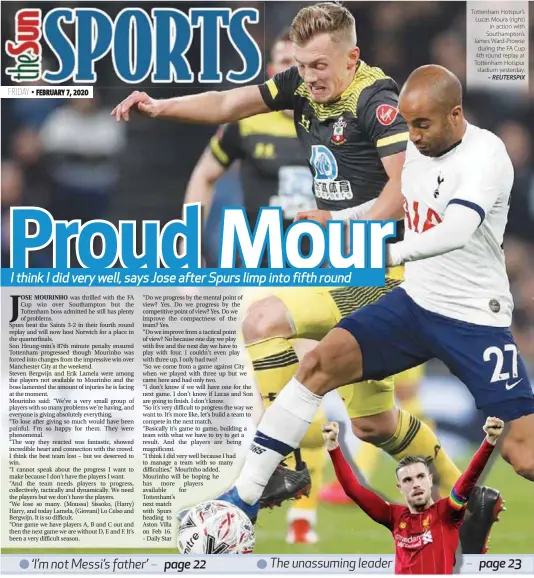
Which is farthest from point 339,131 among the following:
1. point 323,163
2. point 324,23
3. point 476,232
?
point 476,232

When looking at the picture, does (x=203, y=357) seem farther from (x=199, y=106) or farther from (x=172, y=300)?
(x=199, y=106)

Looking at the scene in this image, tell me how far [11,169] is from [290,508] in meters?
1.96

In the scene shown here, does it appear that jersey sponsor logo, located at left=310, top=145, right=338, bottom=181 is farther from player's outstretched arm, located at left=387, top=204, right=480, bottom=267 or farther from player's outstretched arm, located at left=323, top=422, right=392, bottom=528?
player's outstretched arm, located at left=323, top=422, right=392, bottom=528

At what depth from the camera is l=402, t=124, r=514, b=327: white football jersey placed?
159 inches

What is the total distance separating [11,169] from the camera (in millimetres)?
4230

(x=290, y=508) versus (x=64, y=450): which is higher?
(x=64, y=450)

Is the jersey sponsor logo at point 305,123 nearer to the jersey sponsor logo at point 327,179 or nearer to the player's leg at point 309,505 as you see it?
the jersey sponsor logo at point 327,179

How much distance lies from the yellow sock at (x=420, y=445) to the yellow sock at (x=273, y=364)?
0.54m

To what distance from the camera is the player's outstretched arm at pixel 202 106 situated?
424 centimetres

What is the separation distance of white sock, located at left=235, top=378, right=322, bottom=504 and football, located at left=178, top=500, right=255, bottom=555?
0.33 feet

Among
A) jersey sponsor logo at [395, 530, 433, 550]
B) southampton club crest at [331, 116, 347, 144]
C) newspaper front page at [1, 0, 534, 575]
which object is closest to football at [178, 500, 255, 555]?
newspaper front page at [1, 0, 534, 575]

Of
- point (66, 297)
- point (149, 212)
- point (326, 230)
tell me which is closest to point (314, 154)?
point (326, 230)

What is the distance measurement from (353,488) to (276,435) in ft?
1.33

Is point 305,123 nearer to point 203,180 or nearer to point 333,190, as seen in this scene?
point 333,190
